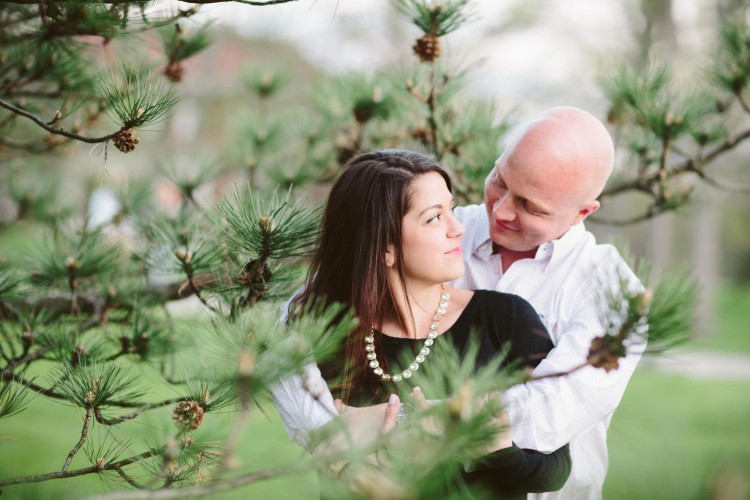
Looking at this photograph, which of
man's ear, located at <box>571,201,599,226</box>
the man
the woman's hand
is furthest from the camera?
man's ear, located at <box>571,201,599,226</box>

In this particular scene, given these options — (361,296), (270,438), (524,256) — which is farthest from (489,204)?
(270,438)

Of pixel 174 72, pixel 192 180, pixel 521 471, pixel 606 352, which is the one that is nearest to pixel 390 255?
pixel 521 471

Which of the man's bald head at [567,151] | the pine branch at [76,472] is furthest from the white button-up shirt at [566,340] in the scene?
the pine branch at [76,472]

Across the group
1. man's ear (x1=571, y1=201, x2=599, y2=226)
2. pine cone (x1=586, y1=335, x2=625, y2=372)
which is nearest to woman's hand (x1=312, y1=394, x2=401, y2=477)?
pine cone (x1=586, y1=335, x2=625, y2=372)

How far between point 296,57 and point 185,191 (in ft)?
27.1

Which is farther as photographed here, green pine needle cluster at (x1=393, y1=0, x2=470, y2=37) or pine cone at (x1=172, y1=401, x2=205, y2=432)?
green pine needle cluster at (x1=393, y1=0, x2=470, y2=37)

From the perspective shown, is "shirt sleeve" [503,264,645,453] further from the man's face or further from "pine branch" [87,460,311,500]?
"pine branch" [87,460,311,500]

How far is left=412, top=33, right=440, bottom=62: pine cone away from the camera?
1.40 metres

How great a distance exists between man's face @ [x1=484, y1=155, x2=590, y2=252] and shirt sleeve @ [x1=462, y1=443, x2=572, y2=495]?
1.25 feet

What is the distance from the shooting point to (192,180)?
1872 mm

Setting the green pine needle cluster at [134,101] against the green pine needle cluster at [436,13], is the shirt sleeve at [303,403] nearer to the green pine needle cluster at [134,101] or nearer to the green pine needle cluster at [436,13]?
the green pine needle cluster at [134,101]

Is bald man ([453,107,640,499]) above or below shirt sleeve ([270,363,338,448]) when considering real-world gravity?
above

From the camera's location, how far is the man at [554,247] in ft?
3.69

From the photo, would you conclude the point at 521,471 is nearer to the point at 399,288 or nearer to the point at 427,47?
the point at 399,288
